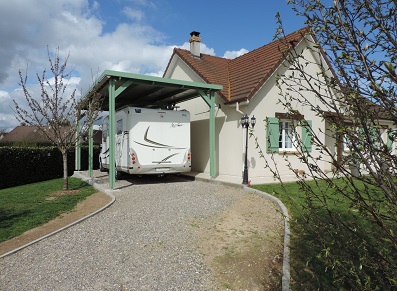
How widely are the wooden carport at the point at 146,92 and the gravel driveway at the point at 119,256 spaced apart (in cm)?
386

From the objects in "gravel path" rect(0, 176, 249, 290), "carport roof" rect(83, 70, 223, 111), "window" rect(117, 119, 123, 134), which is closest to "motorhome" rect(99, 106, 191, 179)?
"window" rect(117, 119, 123, 134)

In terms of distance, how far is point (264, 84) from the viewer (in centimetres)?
1237

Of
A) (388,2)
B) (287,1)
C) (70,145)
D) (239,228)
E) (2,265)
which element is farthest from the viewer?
(70,145)

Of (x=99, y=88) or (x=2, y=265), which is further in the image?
(x=99, y=88)

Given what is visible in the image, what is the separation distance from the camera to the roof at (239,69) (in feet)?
39.9

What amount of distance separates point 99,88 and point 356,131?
11.4m

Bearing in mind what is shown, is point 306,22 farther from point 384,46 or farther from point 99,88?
point 99,88

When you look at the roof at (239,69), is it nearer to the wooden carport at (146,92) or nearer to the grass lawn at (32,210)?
the wooden carport at (146,92)

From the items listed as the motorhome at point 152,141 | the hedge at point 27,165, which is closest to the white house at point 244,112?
the motorhome at point 152,141

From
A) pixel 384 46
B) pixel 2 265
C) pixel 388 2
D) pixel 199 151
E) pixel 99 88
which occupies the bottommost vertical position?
pixel 2 265

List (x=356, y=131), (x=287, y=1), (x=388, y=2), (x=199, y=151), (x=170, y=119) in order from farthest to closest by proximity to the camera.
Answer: (x=199, y=151) < (x=170, y=119) < (x=287, y=1) < (x=356, y=131) < (x=388, y=2)

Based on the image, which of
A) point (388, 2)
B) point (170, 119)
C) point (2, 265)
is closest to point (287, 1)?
point (388, 2)

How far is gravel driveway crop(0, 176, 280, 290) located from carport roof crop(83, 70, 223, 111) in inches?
190

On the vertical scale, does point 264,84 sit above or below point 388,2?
above
